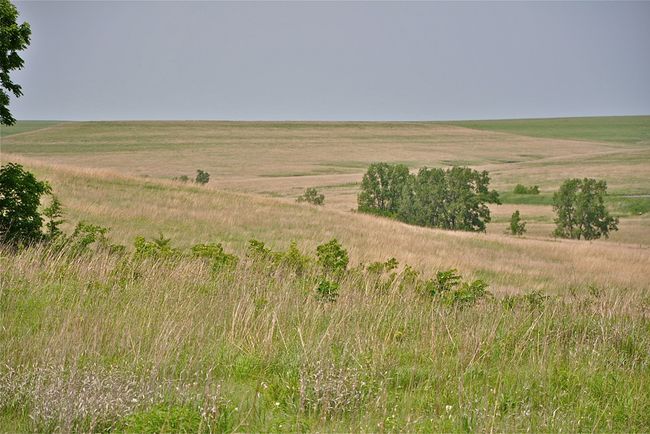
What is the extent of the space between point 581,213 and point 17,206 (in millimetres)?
57251

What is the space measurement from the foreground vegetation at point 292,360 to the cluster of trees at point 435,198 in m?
55.5

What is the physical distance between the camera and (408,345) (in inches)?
262

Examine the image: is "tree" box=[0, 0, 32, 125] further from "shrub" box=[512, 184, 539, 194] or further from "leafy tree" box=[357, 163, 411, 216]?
"shrub" box=[512, 184, 539, 194]

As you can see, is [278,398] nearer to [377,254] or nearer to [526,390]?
[526,390]

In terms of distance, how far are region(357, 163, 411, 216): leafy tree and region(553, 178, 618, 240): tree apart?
17.0 metres

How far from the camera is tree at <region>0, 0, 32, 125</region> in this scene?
11.7 m

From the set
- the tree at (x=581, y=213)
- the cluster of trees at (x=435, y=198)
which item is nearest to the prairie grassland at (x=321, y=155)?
the tree at (x=581, y=213)

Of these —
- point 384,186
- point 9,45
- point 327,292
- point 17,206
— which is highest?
point 9,45

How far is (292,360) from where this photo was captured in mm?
5883

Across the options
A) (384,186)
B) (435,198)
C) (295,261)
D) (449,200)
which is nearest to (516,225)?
(449,200)

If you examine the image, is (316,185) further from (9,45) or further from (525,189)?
(9,45)

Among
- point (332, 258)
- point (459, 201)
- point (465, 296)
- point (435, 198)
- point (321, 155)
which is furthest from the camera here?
point (321, 155)

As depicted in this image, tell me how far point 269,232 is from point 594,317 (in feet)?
80.3

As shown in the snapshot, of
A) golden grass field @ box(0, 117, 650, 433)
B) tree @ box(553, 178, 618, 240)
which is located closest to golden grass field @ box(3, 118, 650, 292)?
tree @ box(553, 178, 618, 240)
